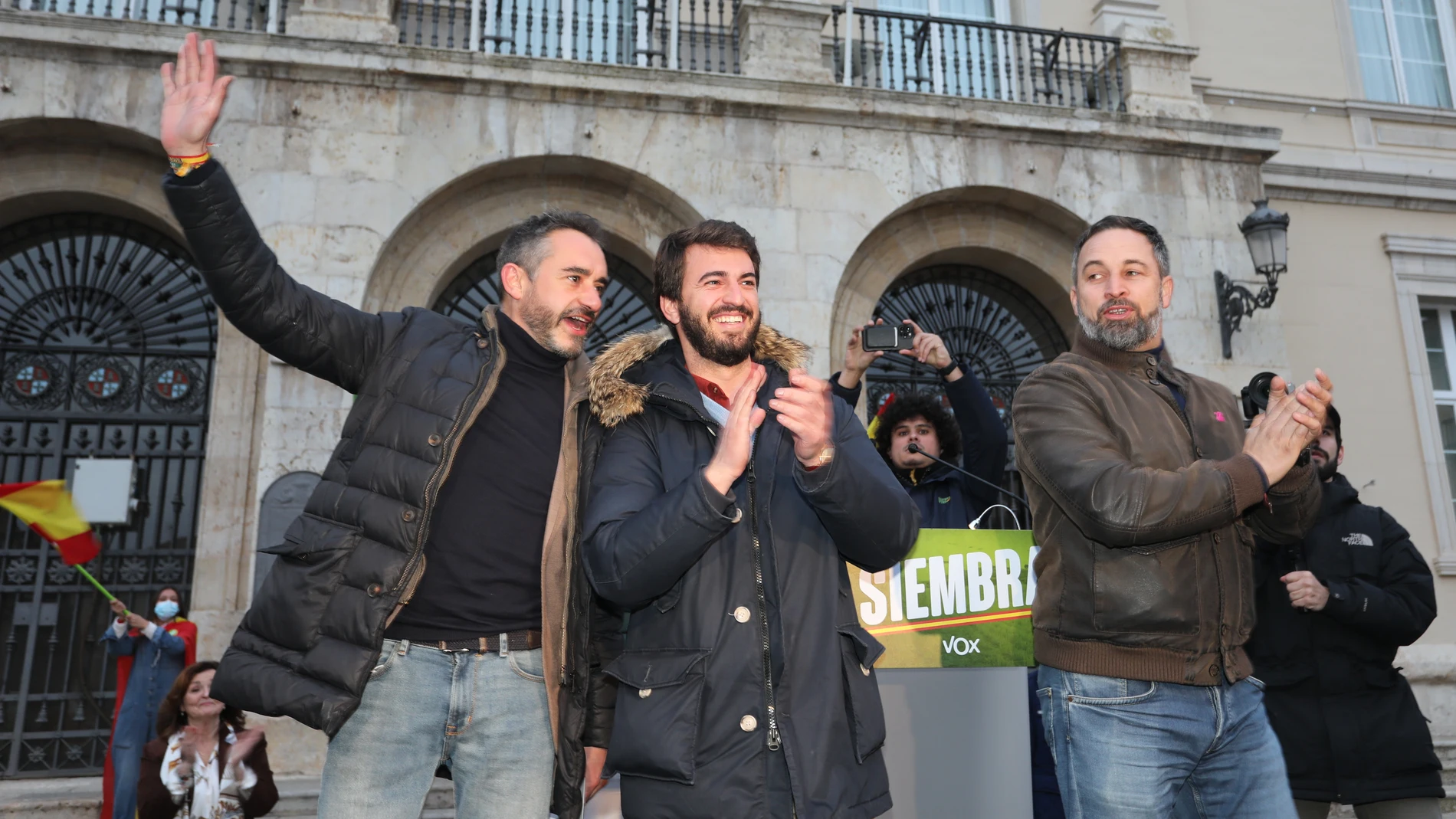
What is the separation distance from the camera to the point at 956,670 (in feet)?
10.0

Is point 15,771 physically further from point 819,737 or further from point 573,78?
point 819,737

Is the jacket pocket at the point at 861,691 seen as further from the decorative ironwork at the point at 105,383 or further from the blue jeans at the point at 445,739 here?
the decorative ironwork at the point at 105,383

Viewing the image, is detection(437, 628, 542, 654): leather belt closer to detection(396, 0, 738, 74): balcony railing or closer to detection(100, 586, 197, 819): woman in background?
detection(100, 586, 197, 819): woman in background

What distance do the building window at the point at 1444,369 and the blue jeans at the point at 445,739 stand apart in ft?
36.5

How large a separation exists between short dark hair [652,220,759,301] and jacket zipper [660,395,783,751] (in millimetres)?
372

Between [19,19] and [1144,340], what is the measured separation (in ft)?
28.8

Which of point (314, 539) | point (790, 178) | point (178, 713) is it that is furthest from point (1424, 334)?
point (178, 713)

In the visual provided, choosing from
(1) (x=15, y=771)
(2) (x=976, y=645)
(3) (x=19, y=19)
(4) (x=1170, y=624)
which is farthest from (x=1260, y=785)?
(3) (x=19, y=19)

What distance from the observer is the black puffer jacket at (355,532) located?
7.84 ft

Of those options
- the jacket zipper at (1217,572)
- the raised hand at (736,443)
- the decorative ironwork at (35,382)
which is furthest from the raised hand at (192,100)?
the decorative ironwork at (35,382)

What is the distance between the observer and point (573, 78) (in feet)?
27.2

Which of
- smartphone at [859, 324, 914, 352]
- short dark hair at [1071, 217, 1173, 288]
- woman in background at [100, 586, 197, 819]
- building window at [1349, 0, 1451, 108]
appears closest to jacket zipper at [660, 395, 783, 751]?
short dark hair at [1071, 217, 1173, 288]

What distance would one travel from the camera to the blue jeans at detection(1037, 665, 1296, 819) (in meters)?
2.24

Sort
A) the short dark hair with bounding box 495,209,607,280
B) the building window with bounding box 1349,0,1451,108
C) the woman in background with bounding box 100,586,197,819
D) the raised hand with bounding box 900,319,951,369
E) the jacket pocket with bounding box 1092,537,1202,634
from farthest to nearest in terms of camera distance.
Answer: the building window with bounding box 1349,0,1451,108 → the woman in background with bounding box 100,586,197,819 → the raised hand with bounding box 900,319,951,369 → the short dark hair with bounding box 495,209,607,280 → the jacket pocket with bounding box 1092,537,1202,634
